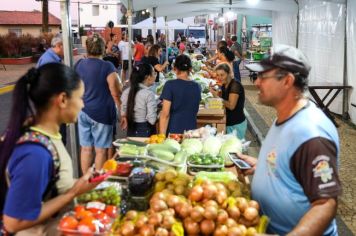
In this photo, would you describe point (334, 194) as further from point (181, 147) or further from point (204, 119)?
point (204, 119)

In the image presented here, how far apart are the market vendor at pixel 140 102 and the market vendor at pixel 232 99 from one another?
121 cm

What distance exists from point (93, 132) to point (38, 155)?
12.9ft

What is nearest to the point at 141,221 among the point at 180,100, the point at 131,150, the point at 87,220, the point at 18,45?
the point at 87,220

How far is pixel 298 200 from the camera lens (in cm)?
245

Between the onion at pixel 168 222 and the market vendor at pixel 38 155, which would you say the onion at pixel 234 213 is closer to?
the onion at pixel 168 222

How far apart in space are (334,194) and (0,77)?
21.7 metres

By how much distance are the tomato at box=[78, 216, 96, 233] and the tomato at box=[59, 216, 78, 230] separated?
30mm

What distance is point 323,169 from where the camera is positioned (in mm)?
2268

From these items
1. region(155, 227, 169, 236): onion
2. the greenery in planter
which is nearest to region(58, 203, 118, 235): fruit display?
region(155, 227, 169, 236): onion

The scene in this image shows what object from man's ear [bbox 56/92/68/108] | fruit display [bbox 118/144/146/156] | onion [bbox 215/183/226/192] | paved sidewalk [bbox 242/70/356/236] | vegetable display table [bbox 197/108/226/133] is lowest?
paved sidewalk [bbox 242/70/356/236]

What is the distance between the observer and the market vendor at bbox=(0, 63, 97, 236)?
6.98ft

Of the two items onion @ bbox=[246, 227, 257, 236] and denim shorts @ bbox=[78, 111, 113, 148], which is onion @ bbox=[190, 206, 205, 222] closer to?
onion @ bbox=[246, 227, 257, 236]

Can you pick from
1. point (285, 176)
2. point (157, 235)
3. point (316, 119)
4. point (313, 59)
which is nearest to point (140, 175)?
point (157, 235)

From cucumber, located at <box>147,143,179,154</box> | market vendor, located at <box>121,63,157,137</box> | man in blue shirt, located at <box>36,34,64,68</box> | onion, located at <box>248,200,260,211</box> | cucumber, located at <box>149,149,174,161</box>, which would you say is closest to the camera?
onion, located at <box>248,200,260,211</box>
